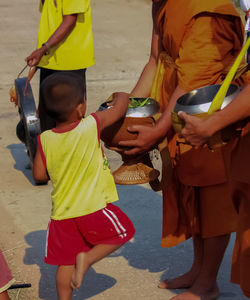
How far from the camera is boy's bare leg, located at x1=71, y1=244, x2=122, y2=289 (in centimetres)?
348

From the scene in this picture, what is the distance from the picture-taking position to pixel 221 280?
14.1 ft

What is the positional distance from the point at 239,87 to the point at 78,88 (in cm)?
72

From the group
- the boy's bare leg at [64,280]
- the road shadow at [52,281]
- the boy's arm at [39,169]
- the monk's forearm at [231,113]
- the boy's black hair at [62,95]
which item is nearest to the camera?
the monk's forearm at [231,113]

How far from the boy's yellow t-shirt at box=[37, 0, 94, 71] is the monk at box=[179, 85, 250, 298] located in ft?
8.89

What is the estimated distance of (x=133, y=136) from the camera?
363 centimetres

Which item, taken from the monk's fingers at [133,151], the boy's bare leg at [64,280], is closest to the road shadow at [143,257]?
the boy's bare leg at [64,280]

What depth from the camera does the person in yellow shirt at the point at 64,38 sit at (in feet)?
19.0

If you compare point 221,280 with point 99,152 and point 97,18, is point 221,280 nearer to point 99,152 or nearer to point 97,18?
point 99,152

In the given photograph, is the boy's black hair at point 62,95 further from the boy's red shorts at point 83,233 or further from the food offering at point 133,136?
the boy's red shorts at point 83,233

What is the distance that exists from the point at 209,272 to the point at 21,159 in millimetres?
2948

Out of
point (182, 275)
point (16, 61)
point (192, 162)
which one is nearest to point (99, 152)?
point (192, 162)

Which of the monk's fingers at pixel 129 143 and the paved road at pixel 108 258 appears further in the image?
the paved road at pixel 108 258

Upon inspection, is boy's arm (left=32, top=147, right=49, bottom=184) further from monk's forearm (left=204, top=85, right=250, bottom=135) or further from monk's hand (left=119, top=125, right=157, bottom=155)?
monk's forearm (left=204, top=85, right=250, bottom=135)

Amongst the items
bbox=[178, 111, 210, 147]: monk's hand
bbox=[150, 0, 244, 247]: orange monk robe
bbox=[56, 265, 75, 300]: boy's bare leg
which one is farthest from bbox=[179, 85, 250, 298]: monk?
bbox=[56, 265, 75, 300]: boy's bare leg
